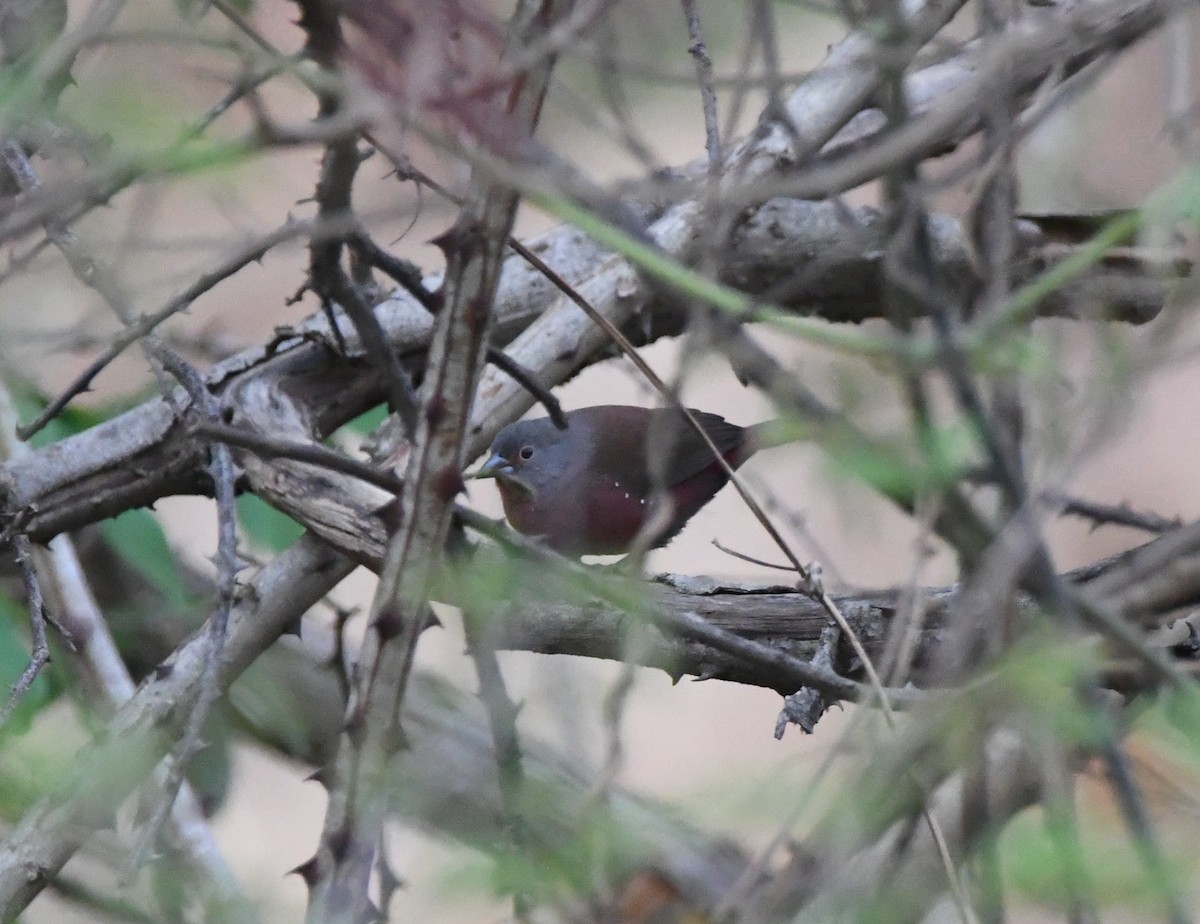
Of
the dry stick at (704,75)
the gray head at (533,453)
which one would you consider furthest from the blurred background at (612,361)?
the gray head at (533,453)

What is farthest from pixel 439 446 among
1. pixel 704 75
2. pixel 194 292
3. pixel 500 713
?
pixel 704 75

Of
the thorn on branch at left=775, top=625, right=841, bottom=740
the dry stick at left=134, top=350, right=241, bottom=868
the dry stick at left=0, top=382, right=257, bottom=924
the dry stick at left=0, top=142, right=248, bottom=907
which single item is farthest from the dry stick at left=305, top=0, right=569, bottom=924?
the dry stick at left=0, top=382, right=257, bottom=924

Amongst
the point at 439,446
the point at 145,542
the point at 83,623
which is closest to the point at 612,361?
the point at 145,542

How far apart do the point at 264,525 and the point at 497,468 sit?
1.33 metres

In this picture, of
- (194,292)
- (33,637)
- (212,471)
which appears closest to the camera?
(194,292)

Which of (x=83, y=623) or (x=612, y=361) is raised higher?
(x=612, y=361)

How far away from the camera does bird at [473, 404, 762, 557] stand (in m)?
4.59

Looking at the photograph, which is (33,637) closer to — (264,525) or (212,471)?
(212,471)

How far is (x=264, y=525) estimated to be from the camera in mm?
3531

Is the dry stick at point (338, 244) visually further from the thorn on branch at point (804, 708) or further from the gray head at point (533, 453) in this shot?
the gray head at point (533, 453)

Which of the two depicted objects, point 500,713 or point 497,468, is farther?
point 497,468

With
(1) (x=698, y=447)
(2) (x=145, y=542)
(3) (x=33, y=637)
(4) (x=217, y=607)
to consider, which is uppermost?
(1) (x=698, y=447)

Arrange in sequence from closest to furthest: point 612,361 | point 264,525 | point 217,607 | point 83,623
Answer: point 217,607
point 83,623
point 264,525
point 612,361

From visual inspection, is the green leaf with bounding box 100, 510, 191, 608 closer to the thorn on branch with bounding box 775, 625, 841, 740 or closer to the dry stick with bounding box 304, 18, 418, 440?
the dry stick with bounding box 304, 18, 418, 440
